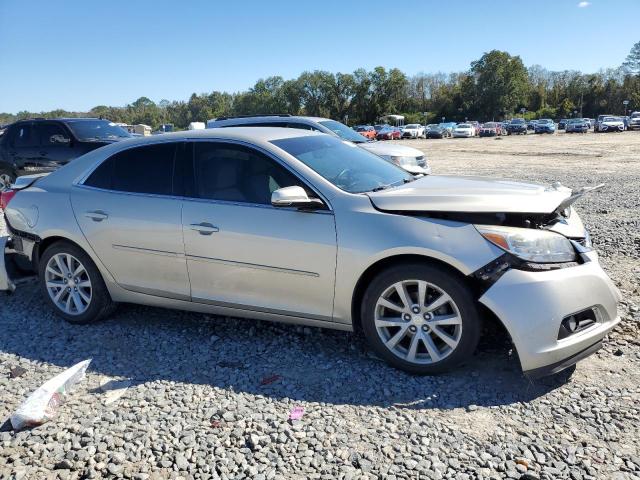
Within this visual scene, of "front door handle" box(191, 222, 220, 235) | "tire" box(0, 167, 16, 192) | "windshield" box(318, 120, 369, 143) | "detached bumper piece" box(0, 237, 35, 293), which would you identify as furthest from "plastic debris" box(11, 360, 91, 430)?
"tire" box(0, 167, 16, 192)

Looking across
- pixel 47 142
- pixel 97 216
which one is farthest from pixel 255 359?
pixel 47 142

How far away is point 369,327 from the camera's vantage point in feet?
11.8

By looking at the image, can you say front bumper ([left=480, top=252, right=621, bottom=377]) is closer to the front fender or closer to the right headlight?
the right headlight

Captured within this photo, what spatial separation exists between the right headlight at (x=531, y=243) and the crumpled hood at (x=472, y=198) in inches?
5.5

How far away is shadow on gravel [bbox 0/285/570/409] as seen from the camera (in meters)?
3.36

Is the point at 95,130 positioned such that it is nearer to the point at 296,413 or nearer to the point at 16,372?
the point at 16,372

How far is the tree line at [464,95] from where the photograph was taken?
102188 millimetres

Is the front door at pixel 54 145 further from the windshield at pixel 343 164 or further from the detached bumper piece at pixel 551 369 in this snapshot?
the detached bumper piece at pixel 551 369

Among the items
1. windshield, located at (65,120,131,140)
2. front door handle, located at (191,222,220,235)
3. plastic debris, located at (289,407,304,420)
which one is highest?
windshield, located at (65,120,131,140)

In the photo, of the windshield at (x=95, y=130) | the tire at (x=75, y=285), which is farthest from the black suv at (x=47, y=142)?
the tire at (x=75, y=285)

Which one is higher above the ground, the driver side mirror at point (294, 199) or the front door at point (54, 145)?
the driver side mirror at point (294, 199)

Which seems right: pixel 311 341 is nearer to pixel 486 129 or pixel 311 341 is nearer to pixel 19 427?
pixel 19 427

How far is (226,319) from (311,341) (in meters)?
0.89

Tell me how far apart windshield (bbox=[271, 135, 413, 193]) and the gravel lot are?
4.05 ft
